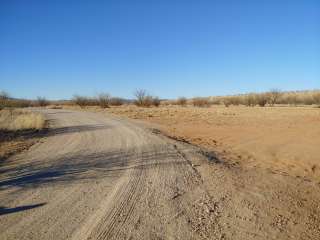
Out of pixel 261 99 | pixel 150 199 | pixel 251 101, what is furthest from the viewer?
pixel 251 101

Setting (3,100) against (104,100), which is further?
(104,100)

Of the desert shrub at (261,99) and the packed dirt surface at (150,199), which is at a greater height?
the desert shrub at (261,99)

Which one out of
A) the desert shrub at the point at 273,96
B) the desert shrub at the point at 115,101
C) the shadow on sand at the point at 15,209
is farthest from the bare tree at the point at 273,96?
the shadow on sand at the point at 15,209

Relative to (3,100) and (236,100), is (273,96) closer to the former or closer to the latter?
(236,100)

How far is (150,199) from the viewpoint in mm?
7230

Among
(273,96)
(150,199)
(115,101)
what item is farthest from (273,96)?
(150,199)

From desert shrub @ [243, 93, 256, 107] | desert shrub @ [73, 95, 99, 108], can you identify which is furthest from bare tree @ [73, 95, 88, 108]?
desert shrub @ [243, 93, 256, 107]

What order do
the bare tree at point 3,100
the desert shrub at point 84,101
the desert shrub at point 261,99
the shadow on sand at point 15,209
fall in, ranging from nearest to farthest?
the shadow on sand at point 15,209
the bare tree at point 3,100
the desert shrub at point 261,99
the desert shrub at point 84,101

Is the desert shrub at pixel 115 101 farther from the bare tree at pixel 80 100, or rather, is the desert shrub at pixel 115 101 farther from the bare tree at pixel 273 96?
the bare tree at pixel 273 96

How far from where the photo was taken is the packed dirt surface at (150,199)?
5.71m

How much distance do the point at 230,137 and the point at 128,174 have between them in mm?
10041

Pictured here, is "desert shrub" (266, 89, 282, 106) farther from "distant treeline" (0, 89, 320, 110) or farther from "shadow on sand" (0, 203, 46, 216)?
"shadow on sand" (0, 203, 46, 216)

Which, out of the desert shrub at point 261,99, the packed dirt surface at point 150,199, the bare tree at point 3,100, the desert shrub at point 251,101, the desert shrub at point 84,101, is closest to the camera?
the packed dirt surface at point 150,199

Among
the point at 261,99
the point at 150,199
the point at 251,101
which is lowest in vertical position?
the point at 150,199
